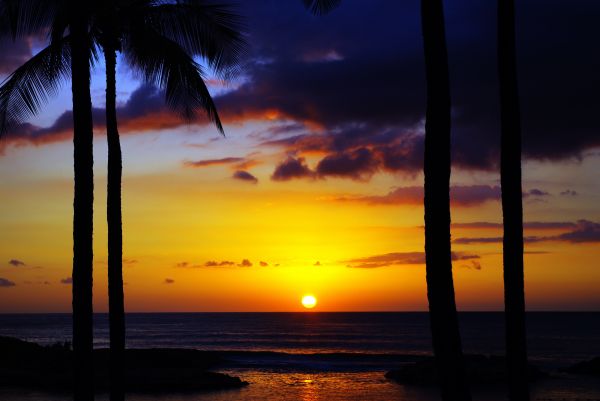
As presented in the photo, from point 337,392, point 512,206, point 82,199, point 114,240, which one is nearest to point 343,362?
point 337,392

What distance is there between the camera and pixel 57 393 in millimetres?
36406

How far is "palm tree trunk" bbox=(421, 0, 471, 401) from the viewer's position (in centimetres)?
880

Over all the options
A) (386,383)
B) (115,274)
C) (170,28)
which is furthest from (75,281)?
(386,383)

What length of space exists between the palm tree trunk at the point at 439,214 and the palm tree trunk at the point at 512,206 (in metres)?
1.41

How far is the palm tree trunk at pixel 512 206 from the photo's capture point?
9.99 meters

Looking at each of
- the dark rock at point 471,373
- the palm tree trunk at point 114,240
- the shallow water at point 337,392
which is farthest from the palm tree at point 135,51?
the dark rock at point 471,373

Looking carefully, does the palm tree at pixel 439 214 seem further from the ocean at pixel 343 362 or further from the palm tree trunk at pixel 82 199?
the ocean at pixel 343 362

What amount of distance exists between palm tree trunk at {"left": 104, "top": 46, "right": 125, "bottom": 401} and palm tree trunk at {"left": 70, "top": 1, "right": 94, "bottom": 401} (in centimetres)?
182

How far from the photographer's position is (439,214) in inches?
359

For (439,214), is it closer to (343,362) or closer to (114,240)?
(114,240)

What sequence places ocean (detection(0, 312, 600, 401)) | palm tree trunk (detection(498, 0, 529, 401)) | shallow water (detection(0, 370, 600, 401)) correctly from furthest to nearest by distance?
ocean (detection(0, 312, 600, 401)), shallow water (detection(0, 370, 600, 401)), palm tree trunk (detection(498, 0, 529, 401))

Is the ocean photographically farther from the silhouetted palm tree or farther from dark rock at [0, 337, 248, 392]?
the silhouetted palm tree

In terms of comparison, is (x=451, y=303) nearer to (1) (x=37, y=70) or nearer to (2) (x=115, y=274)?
(2) (x=115, y=274)

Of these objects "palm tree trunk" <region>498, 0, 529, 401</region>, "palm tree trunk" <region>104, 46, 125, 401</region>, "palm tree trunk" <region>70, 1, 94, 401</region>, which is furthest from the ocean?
"palm tree trunk" <region>498, 0, 529, 401</region>
